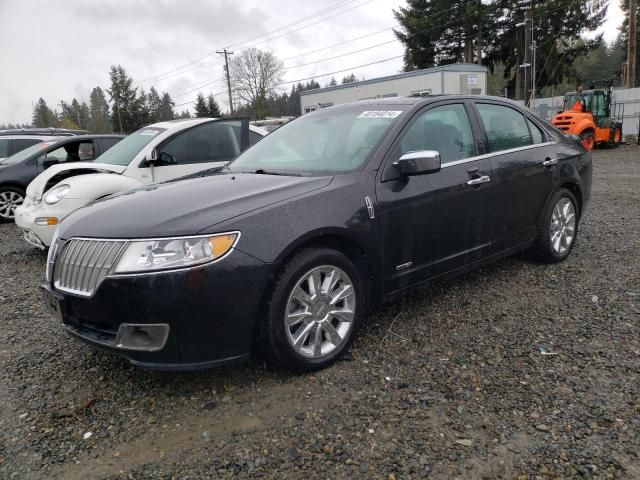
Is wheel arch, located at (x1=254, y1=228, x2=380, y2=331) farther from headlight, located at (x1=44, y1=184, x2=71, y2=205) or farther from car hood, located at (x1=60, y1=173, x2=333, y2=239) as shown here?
headlight, located at (x1=44, y1=184, x2=71, y2=205)

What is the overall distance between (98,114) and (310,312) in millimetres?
Answer: 99067

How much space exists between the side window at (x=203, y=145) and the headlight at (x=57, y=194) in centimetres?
113

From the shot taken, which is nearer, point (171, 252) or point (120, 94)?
point (171, 252)

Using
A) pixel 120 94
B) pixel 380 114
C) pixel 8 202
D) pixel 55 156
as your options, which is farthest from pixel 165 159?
pixel 120 94

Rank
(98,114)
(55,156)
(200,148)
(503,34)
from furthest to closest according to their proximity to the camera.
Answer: (98,114), (503,34), (55,156), (200,148)

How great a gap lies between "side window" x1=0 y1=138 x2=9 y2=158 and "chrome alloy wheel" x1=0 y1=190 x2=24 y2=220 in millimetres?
2861

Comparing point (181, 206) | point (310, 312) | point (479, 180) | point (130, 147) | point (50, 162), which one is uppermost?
point (130, 147)

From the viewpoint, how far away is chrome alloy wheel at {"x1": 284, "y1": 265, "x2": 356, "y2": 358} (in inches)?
112

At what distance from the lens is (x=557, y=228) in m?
4.78

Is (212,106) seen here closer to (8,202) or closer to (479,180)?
(8,202)

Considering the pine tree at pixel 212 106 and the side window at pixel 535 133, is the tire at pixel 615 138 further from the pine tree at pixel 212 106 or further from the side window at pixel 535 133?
the pine tree at pixel 212 106

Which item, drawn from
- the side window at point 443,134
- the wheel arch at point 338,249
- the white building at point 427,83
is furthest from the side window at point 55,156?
the white building at point 427,83

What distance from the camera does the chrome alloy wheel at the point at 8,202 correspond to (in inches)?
346

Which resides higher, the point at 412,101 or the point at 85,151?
the point at 412,101
